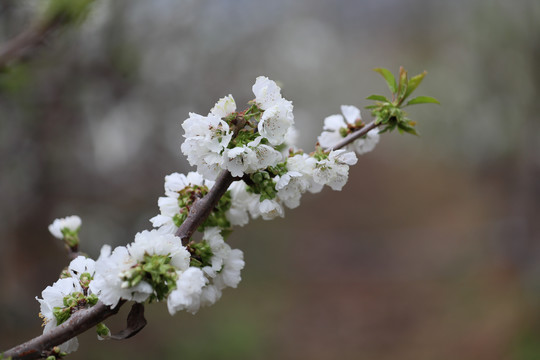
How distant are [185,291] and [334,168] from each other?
0.45 meters

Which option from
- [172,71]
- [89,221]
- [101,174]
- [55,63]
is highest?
[172,71]

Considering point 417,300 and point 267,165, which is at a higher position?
point 417,300

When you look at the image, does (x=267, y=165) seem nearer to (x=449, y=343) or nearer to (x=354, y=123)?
(x=354, y=123)

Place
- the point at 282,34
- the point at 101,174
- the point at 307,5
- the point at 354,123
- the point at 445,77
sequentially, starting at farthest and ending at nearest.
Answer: the point at 307,5, the point at 445,77, the point at 282,34, the point at 101,174, the point at 354,123

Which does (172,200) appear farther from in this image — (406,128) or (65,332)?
(406,128)

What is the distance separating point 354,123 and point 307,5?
9.89m

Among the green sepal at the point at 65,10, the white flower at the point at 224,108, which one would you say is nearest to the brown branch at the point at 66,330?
the white flower at the point at 224,108

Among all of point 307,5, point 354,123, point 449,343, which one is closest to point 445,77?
point 307,5

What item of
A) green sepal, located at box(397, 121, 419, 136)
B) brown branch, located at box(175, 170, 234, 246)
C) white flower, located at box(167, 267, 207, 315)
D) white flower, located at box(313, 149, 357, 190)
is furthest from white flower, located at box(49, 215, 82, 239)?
green sepal, located at box(397, 121, 419, 136)

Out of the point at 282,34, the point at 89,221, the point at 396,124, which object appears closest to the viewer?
the point at 396,124

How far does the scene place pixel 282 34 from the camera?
7551 millimetres

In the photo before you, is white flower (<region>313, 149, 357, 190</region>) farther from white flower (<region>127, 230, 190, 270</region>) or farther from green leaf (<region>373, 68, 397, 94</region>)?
white flower (<region>127, 230, 190, 270</region>)

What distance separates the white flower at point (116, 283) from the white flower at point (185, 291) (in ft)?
0.21

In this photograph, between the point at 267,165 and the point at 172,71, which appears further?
the point at 172,71
